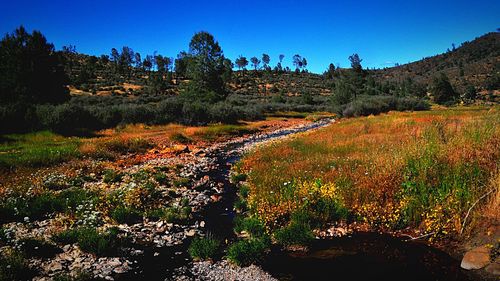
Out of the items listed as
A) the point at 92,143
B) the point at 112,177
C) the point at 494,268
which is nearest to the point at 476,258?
the point at 494,268

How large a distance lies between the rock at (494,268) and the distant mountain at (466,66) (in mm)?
91286

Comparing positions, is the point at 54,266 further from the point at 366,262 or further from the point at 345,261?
the point at 366,262

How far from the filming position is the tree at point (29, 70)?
106 ft

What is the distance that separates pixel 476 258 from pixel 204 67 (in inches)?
1730

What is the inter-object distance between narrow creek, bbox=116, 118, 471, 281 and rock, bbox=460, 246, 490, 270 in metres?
0.19

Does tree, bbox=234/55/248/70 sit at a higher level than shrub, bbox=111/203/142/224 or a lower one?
higher

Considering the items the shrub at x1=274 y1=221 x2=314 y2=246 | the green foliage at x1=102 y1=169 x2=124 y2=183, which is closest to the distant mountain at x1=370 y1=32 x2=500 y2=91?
the shrub at x1=274 y1=221 x2=314 y2=246

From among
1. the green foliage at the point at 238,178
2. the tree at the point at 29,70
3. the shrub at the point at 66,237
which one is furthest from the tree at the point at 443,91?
the shrub at the point at 66,237

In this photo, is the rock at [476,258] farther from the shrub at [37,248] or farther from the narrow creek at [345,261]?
the shrub at [37,248]

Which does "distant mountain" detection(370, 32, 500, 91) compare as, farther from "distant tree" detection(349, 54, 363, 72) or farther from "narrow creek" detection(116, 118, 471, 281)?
"narrow creek" detection(116, 118, 471, 281)

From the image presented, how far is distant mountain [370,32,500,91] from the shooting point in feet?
304

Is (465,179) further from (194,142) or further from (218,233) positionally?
(194,142)

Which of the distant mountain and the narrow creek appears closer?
the narrow creek

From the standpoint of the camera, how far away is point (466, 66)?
11712 centimetres
